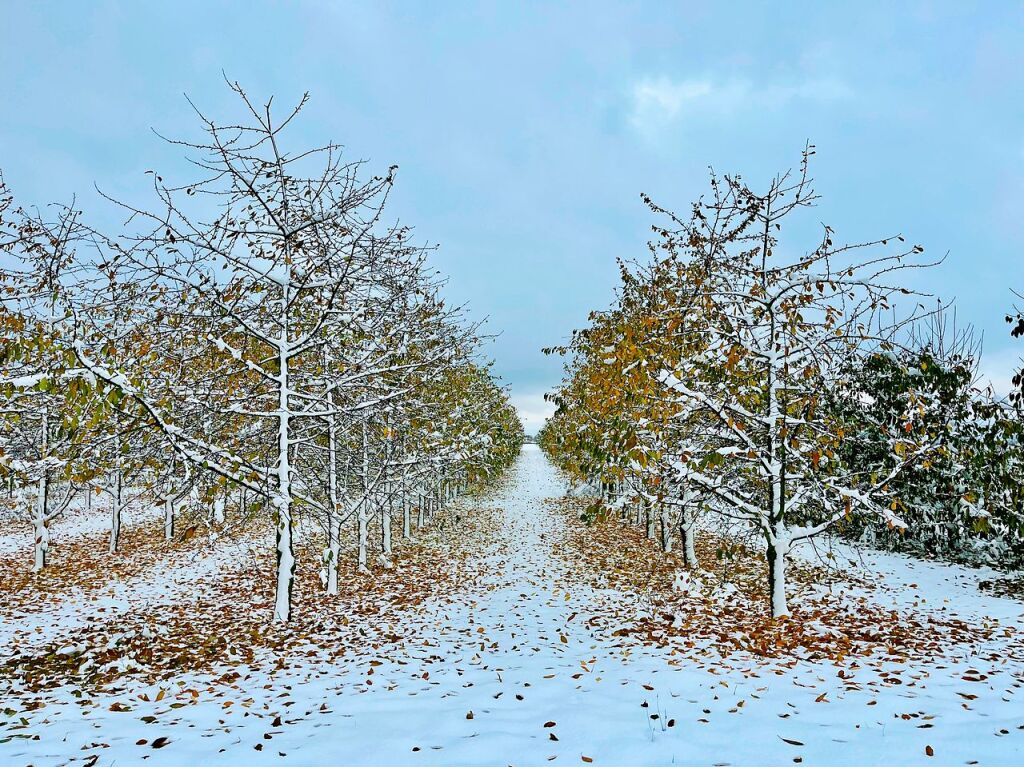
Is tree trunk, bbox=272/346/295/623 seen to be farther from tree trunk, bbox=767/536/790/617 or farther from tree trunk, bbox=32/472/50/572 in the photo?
tree trunk, bbox=32/472/50/572

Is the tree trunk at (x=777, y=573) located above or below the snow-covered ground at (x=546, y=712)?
above

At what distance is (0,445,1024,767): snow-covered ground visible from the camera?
4.02 m

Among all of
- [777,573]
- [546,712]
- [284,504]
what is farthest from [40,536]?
[777,573]

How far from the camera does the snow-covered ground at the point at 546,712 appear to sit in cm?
402

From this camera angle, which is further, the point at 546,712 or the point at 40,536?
the point at 40,536

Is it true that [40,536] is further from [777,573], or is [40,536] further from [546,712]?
[777,573]

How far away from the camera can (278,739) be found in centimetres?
441

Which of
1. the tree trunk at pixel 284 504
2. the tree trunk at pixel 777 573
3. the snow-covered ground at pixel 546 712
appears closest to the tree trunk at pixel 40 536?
the tree trunk at pixel 284 504

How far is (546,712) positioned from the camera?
4895 mm

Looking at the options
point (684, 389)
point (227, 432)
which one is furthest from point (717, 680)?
point (227, 432)

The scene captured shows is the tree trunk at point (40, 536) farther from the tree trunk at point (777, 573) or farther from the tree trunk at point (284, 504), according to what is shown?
the tree trunk at point (777, 573)

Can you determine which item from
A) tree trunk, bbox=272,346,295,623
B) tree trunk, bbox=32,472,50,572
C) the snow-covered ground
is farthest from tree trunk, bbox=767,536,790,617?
tree trunk, bbox=32,472,50,572

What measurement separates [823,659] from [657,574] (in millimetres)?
5840

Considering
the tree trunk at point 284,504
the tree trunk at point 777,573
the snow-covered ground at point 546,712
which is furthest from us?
the tree trunk at point 284,504
